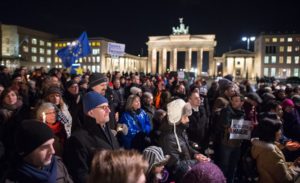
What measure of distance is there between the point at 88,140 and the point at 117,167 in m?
1.23

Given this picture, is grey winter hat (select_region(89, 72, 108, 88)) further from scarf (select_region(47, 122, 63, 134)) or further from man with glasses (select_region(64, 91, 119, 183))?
man with glasses (select_region(64, 91, 119, 183))

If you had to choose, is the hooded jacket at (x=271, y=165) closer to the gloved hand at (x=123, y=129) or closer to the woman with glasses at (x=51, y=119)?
the gloved hand at (x=123, y=129)

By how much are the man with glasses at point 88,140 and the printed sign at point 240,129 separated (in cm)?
302

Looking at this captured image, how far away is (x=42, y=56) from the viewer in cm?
9719

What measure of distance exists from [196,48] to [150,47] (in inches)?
586

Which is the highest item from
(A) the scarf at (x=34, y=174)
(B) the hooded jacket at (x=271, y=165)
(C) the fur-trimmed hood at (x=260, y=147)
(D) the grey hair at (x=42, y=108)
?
(D) the grey hair at (x=42, y=108)

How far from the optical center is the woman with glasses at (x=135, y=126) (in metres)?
5.77

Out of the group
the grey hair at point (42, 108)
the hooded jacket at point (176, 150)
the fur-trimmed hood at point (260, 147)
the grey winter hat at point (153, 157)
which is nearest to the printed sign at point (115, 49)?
the grey hair at point (42, 108)

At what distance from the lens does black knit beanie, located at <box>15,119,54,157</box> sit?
8.59 ft

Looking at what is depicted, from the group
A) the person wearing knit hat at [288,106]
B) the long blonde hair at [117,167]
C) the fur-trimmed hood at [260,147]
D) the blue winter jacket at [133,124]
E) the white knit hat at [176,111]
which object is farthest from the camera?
the person wearing knit hat at [288,106]

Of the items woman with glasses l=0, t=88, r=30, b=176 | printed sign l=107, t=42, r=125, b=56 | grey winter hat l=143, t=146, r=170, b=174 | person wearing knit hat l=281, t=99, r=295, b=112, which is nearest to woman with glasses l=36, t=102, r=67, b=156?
woman with glasses l=0, t=88, r=30, b=176

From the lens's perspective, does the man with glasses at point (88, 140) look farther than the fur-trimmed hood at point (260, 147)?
No

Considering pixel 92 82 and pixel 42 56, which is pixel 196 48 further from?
pixel 92 82

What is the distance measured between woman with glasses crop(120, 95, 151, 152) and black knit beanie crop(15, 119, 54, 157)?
123 inches
